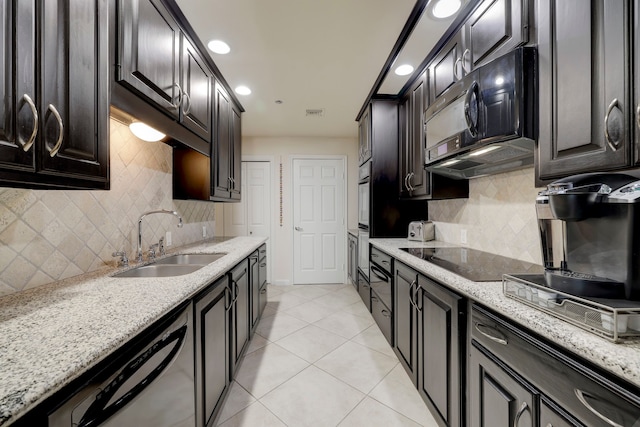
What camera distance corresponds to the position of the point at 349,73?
2350 mm

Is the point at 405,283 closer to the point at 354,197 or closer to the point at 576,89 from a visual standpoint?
the point at 576,89

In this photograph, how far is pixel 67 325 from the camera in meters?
0.74

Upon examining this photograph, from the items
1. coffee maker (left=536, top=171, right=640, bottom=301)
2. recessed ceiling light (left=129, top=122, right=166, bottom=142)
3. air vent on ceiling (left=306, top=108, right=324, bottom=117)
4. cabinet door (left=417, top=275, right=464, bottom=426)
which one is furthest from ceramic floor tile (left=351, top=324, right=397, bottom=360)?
air vent on ceiling (left=306, top=108, right=324, bottom=117)

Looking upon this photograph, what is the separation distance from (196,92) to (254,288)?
174cm

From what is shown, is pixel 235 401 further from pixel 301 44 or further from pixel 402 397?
pixel 301 44

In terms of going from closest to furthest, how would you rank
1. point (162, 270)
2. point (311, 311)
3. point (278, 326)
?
point (162, 270) < point (278, 326) < point (311, 311)

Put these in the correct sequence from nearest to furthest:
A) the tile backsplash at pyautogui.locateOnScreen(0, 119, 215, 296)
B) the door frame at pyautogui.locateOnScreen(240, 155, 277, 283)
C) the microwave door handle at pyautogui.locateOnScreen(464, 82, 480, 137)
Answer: the tile backsplash at pyautogui.locateOnScreen(0, 119, 215, 296)
the microwave door handle at pyautogui.locateOnScreen(464, 82, 480, 137)
the door frame at pyautogui.locateOnScreen(240, 155, 277, 283)

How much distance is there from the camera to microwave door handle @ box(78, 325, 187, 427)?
0.63 m

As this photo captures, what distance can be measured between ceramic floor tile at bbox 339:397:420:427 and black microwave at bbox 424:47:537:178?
165 centimetres

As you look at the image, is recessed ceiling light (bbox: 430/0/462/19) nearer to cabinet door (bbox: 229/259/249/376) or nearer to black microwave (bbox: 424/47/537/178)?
black microwave (bbox: 424/47/537/178)

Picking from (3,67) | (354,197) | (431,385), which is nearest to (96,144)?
(3,67)

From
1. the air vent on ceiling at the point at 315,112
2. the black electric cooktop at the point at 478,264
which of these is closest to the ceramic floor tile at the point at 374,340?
the black electric cooktop at the point at 478,264

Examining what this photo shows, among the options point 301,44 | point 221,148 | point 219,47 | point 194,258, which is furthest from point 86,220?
point 301,44

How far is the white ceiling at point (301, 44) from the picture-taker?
1582 millimetres
